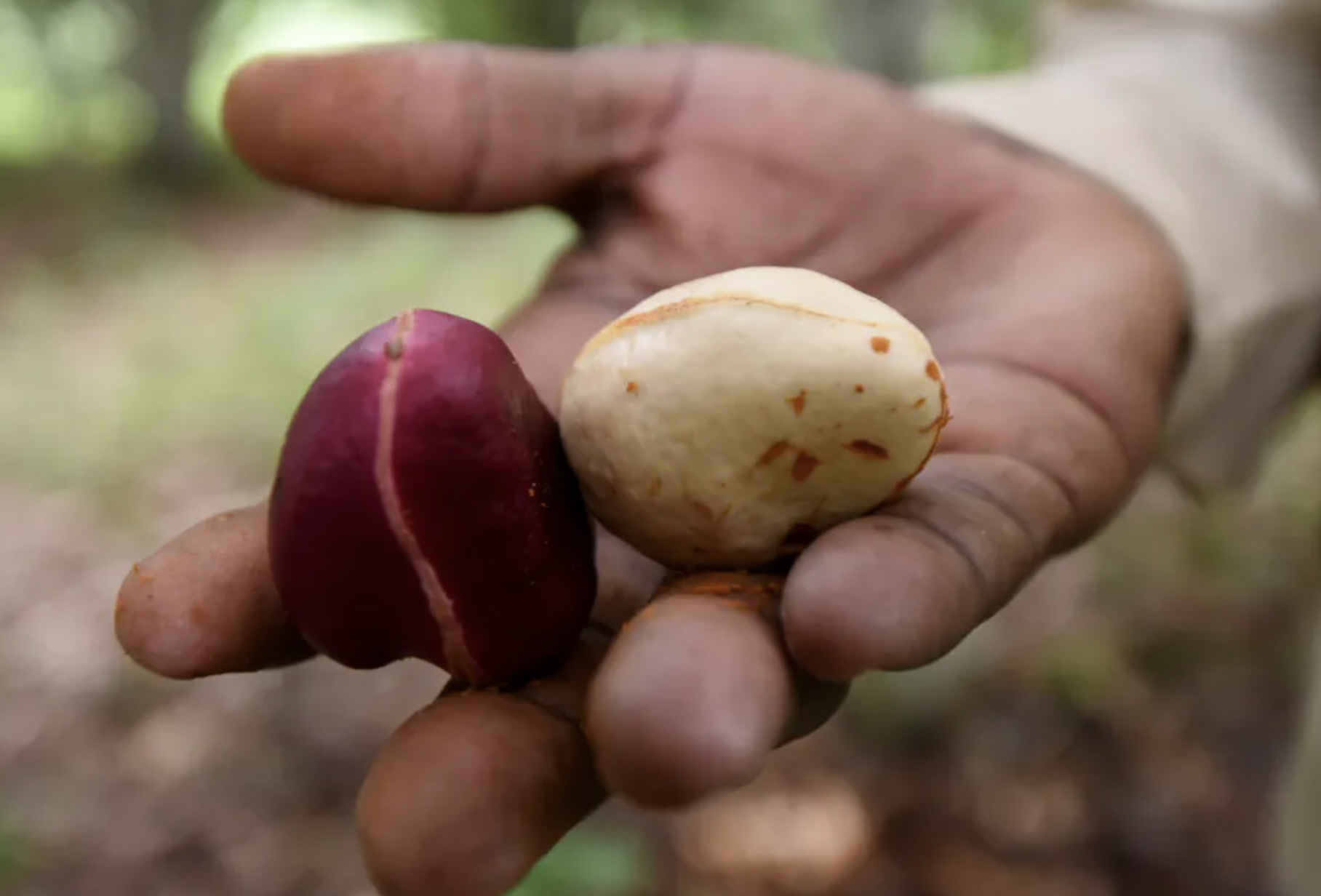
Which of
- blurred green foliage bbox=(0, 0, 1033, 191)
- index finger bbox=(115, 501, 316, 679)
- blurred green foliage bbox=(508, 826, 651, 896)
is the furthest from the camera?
blurred green foliage bbox=(0, 0, 1033, 191)

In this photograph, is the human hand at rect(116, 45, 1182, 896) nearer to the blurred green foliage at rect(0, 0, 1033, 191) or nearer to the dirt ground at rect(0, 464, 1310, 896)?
the dirt ground at rect(0, 464, 1310, 896)

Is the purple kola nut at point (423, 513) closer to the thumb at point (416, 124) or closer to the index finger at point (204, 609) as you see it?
the index finger at point (204, 609)

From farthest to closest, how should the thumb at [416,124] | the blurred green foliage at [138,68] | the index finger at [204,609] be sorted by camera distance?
1. the blurred green foliage at [138,68]
2. the thumb at [416,124]
3. the index finger at [204,609]

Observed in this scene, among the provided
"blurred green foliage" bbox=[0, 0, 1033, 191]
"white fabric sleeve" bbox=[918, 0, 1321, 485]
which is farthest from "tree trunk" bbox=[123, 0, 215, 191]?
"white fabric sleeve" bbox=[918, 0, 1321, 485]


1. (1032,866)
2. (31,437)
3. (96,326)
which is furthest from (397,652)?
(96,326)

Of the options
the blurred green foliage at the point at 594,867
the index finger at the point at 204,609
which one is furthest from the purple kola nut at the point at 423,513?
the blurred green foliage at the point at 594,867

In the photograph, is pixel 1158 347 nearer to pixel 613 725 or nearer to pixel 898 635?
pixel 898 635

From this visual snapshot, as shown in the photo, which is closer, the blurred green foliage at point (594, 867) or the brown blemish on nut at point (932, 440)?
the brown blemish on nut at point (932, 440)
